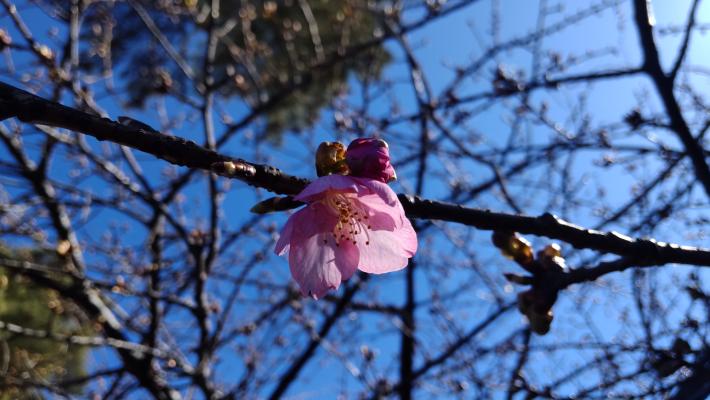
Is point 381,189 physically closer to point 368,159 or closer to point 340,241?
point 368,159

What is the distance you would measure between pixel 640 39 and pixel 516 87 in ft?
3.57

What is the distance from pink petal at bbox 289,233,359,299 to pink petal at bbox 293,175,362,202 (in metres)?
0.36

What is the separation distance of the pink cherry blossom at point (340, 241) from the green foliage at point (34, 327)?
2.63 meters

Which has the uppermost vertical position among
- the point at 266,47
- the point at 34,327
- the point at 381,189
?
the point at 266,47

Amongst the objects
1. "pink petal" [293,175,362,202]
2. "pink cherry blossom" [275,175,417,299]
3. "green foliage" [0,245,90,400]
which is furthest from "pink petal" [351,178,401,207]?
"green foliage" [0,245,90,400]

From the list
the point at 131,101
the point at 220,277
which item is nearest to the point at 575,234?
the point at 220,277

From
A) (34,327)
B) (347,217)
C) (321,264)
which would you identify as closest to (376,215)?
(347,217)

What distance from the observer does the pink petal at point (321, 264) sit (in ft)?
4.66

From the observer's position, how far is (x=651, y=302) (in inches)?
128

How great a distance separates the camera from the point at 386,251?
1.53 m

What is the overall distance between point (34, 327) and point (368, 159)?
7.02 metres

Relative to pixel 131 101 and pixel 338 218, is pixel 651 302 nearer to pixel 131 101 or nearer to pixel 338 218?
pixel 338 218

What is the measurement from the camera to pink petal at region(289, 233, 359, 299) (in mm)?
1419

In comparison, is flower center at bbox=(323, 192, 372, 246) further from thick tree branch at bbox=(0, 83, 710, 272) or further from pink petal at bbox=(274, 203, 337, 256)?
thick tree branch at bbox=(0, 83, 710, 272)
